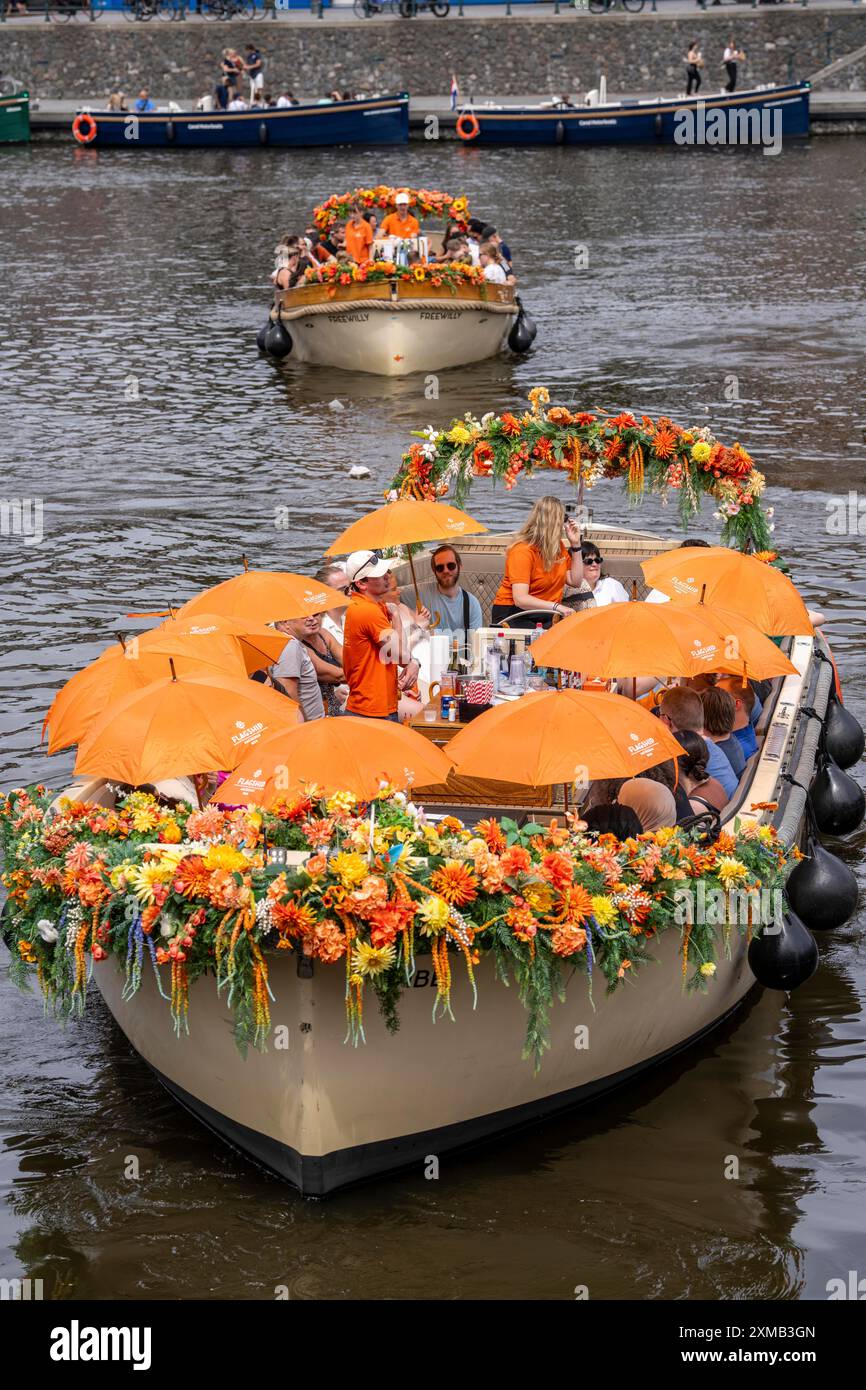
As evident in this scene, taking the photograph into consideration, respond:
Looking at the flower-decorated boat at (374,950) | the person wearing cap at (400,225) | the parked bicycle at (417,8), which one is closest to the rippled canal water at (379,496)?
the flower-decorated boat at (374,950)

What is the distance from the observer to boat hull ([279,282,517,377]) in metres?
24.0

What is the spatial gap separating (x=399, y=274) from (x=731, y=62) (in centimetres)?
2867

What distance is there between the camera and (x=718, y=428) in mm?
21797

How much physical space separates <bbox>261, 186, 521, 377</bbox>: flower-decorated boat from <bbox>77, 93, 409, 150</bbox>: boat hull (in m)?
23.2

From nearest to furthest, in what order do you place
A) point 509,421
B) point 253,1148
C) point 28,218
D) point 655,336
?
point 253,1148, point 509,421, point 655,336, point 28,218

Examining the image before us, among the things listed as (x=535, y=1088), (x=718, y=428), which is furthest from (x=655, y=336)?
(x=535, y=1088)

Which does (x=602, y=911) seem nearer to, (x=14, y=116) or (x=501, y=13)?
(x=14, y=116)

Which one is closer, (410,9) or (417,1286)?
(417,1286)

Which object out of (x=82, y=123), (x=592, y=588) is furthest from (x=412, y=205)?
(x=82, y=123)

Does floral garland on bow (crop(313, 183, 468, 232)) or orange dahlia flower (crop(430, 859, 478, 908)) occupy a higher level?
floral garland on bow (crop(313, 183, 468, 232))

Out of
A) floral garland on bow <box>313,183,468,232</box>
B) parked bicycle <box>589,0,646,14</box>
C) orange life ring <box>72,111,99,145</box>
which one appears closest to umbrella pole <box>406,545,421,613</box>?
floral garland on bow <box>313,183,468,232</box>

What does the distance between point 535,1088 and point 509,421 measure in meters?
5.79

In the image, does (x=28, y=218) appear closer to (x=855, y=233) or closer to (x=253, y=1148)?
(x=855, y=233)

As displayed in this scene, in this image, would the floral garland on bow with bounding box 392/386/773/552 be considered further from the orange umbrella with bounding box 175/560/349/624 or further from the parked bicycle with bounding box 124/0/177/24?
the parked bicycle with bounding box 124/0/177/24
